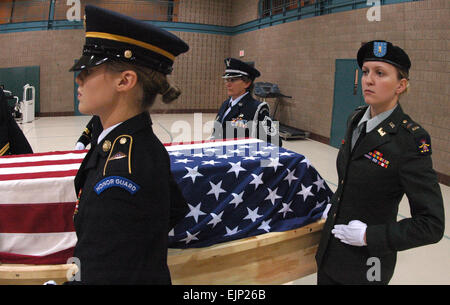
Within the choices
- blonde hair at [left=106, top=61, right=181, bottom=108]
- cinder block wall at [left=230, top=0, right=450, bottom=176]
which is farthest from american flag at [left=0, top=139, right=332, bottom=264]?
cinder block wall at [left=230, top=0, right=450, bottom=176]

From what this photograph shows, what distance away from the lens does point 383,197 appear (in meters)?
1.35

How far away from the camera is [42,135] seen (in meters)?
8.03

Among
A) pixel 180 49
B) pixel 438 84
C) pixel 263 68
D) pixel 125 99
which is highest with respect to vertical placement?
pixel 263 68

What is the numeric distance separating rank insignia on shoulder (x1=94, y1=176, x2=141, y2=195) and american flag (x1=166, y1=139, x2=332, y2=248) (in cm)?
102

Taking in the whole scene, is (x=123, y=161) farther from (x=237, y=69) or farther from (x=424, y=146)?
(x=237, y=69)

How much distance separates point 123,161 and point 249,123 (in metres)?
2.47

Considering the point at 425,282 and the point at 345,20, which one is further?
the point at 345,20

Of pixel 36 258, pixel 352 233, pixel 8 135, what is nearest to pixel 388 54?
pixel 352 233

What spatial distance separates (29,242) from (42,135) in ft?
23.8

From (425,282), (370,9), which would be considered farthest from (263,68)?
(425,282)

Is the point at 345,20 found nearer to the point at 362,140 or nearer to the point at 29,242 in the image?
the point at 362,140

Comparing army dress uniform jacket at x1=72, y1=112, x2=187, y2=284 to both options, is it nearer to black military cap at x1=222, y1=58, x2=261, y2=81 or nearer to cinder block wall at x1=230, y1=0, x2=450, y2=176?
black military cap at x1=222, y1=58, x2=261, y2=81

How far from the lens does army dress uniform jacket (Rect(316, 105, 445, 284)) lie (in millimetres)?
1195

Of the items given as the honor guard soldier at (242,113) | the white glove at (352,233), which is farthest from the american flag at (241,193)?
the honor guard soldier at (242,113)
